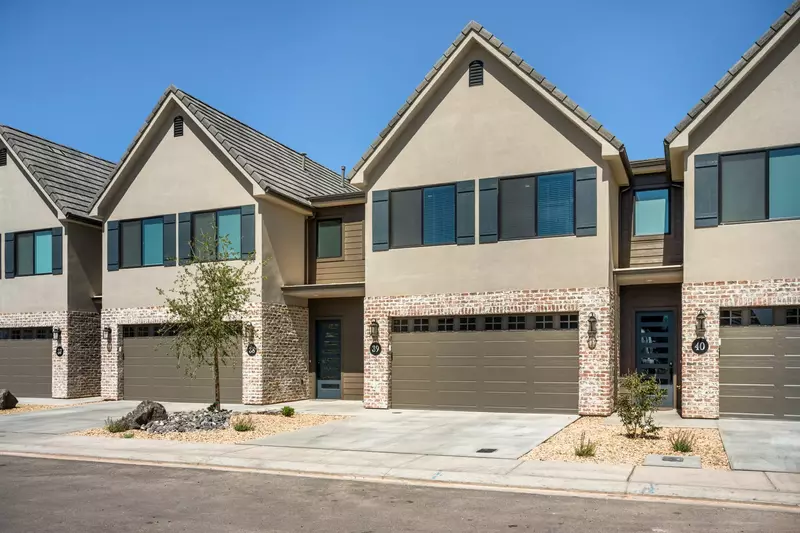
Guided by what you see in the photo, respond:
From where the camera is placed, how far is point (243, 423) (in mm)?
17016

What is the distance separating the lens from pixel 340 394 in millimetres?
24328

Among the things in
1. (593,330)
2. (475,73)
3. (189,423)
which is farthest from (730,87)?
(189,423)

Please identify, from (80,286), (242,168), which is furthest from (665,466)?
(80,286)

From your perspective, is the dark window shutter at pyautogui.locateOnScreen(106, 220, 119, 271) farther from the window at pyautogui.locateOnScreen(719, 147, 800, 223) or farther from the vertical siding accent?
the window at pyautogui.locateOnScreen(719, 147, 800, 223)

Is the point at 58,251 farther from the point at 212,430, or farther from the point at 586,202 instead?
the point at 586,202

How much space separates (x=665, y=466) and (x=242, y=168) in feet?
49.9

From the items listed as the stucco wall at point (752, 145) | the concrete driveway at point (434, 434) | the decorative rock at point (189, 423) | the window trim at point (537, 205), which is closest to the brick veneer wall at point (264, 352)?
the concrete driveway at point (434, 434)

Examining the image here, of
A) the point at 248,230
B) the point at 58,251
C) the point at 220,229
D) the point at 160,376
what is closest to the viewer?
the point at 248,230

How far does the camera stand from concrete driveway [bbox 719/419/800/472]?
39.6ft

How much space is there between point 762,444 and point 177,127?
18.8m

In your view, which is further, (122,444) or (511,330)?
(511,330)

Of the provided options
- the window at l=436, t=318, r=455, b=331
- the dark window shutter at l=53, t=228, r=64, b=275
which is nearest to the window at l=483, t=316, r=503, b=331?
the window at l=436, t=318, r=455, b=331

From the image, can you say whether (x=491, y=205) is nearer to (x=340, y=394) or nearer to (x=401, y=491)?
(x=340, y=394)

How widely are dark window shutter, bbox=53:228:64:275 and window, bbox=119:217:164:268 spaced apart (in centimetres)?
266
